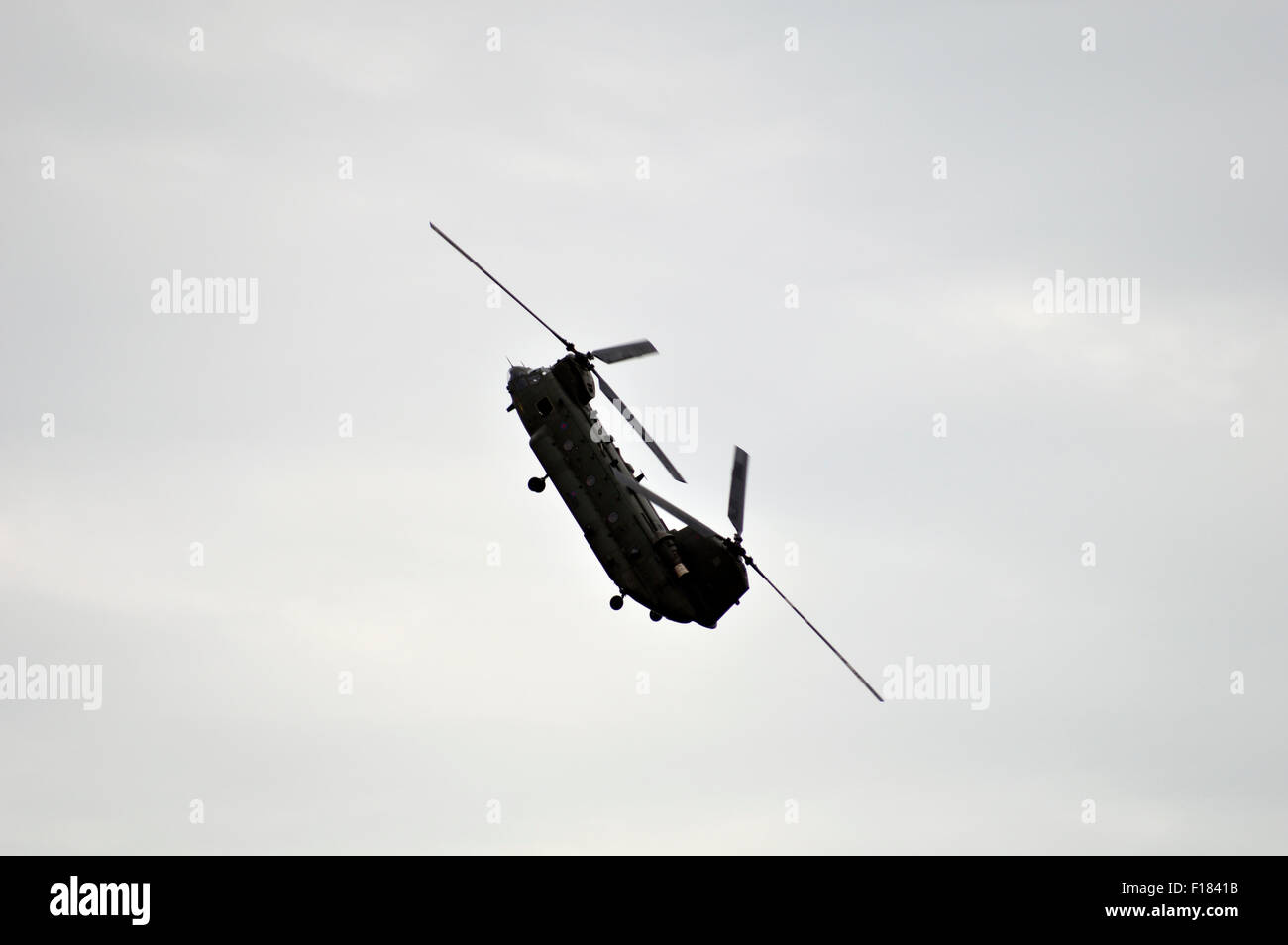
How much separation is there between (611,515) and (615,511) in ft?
0.99

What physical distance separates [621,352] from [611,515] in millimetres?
8665

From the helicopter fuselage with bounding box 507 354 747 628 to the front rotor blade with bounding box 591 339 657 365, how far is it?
1.23 meters

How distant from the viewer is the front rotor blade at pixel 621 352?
125125 mm

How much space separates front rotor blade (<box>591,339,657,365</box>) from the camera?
12512 cm

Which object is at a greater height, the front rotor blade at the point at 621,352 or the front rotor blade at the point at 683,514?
the front rotor blade at the point at 621,352

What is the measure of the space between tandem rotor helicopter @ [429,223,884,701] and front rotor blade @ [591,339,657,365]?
52 mm

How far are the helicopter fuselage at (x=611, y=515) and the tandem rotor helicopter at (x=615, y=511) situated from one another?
0.05 meters

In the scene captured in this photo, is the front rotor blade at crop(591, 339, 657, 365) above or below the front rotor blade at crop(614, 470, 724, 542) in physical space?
above

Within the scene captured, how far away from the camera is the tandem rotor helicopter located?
408 ft

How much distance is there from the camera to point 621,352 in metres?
125
